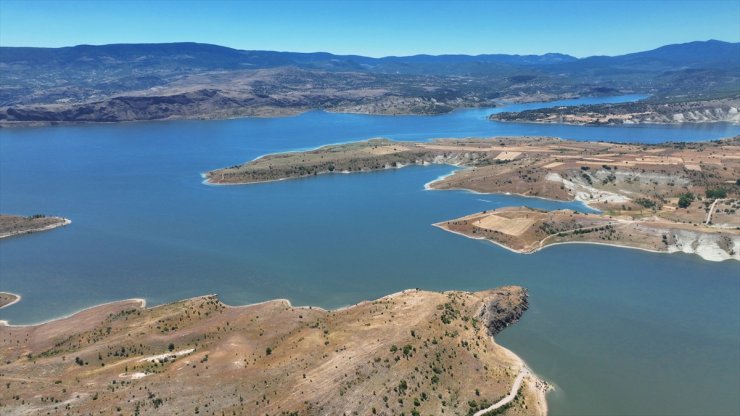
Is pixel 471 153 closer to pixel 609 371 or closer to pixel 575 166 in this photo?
pixel 575 166

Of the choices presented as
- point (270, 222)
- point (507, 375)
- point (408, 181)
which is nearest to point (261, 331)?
point (507, 375)

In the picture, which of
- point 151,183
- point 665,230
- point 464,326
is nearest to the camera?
point 464,326

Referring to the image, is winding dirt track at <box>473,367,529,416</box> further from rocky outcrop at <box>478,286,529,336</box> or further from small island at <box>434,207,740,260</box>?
small island at <box>434,207,740,260</box>

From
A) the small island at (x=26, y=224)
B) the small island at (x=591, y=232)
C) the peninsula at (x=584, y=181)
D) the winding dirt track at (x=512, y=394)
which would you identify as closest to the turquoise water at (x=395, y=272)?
the winding dirt track at (x=512, y=394)

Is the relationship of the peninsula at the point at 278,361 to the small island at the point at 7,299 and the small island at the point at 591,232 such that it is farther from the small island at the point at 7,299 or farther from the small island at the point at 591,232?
the small island at the point at 591,232

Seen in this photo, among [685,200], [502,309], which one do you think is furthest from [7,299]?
[685,200]

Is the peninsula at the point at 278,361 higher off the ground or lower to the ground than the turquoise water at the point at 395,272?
higher
